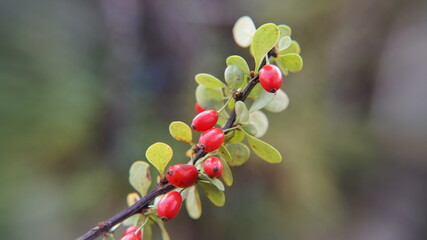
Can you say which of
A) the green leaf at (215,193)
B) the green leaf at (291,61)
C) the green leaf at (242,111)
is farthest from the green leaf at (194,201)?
the green leaf at (291,61)

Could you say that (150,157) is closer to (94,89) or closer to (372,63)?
(94,89)

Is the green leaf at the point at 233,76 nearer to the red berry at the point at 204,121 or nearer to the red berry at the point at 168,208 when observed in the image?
the red berry at the point at 204,121

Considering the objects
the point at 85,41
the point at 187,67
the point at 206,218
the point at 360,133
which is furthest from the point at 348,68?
the point at 85,41

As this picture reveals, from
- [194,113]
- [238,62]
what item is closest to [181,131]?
[238,62]

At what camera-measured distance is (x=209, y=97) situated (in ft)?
1.89

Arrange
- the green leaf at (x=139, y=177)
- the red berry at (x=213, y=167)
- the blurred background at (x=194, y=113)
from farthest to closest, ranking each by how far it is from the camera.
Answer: the blurred background at (x=194, y=113), the green leaf at (x=139, y=177), the red berry at (x=213, y=167)

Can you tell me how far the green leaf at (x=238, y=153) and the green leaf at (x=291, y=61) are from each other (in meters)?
0.16

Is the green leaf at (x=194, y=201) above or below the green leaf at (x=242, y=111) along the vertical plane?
below

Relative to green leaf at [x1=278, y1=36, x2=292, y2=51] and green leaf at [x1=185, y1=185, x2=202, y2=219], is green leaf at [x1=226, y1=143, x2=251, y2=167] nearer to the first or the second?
green leaf at [x1=185, y1=185, x2=202, y2=219]

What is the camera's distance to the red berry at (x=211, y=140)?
0.46 meters

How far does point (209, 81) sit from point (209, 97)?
5 cm

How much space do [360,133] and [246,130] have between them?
9.89ft

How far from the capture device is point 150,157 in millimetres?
500

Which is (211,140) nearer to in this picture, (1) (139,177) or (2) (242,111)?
(2) (242,111)
